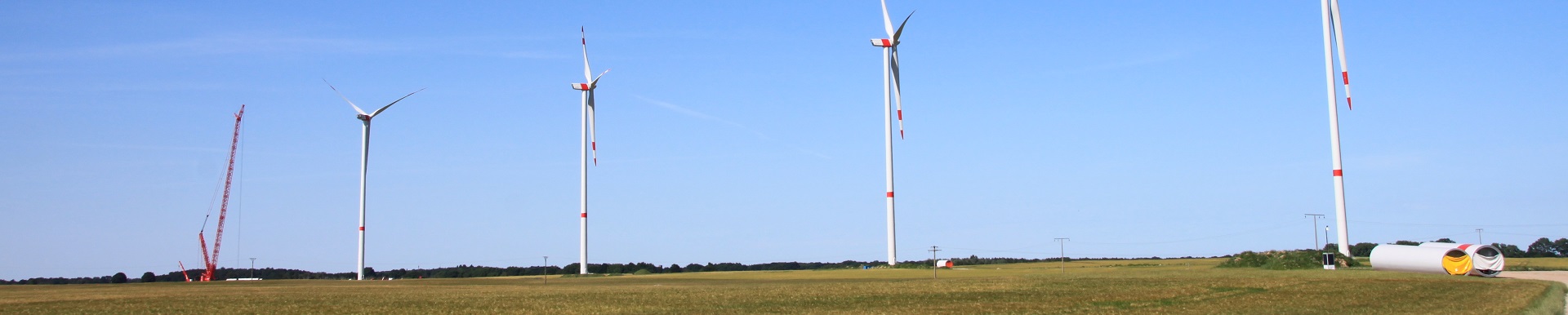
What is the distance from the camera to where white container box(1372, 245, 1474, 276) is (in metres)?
93.2

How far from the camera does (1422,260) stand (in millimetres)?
96375

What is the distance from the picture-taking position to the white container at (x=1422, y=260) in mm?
93250

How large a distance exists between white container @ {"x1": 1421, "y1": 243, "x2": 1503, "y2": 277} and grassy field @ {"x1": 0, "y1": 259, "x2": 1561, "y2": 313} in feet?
11.3

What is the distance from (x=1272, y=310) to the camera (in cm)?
5606

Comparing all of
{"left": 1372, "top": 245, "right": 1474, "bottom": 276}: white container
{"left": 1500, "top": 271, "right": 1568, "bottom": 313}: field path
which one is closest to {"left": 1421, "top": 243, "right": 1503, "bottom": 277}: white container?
{"left": 1372, "top": 245, "right": 1474, "bottom": 276}: white container

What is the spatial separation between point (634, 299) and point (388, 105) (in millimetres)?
92439

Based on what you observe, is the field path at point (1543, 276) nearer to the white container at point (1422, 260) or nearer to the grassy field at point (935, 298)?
the white container at point (1422, 260)

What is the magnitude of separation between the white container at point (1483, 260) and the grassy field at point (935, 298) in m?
3.43

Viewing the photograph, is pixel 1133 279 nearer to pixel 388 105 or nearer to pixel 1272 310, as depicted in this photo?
pixel 1272 310

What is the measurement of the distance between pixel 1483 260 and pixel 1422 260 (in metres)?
4.19

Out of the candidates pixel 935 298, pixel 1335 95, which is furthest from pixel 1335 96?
pixel 935 298

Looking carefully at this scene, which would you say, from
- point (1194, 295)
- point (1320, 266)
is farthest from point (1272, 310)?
point (1320, 266)

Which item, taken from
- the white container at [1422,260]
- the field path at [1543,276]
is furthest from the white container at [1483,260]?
the field path at [1543,276]

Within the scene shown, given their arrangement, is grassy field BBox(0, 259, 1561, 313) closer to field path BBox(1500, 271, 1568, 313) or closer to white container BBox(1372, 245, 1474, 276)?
white container BBox(1372, 245, 1474, 276)
